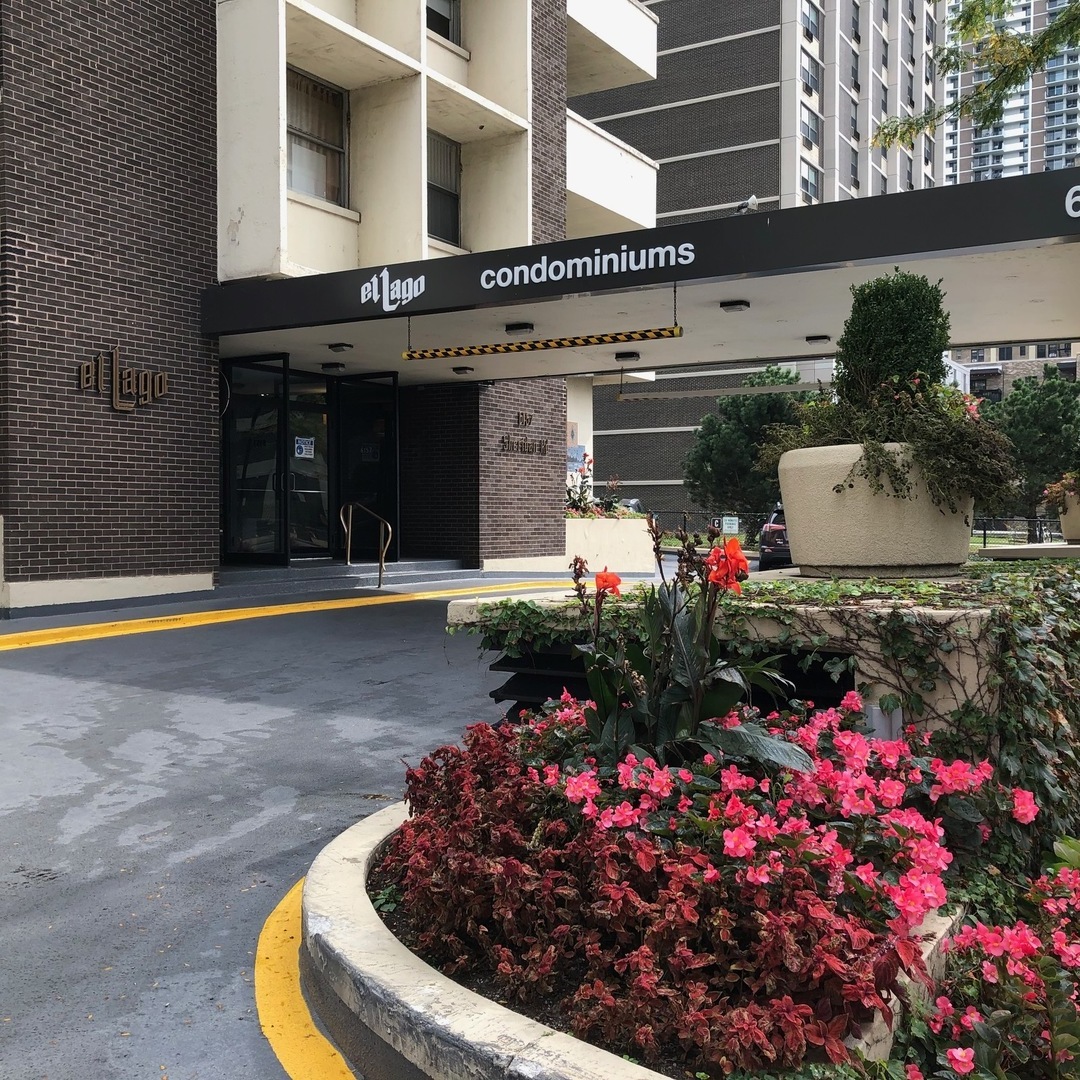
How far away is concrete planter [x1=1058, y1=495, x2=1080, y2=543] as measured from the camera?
14.1m

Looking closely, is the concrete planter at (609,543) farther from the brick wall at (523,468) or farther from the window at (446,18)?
the window at (446,18)

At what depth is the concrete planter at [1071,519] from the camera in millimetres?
14070

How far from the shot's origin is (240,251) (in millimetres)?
14500

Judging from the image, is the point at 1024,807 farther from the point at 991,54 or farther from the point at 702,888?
the point at 991,54

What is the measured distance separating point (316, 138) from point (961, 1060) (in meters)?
17.1

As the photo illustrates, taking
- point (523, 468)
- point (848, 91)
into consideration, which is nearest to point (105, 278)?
point (523, 468)

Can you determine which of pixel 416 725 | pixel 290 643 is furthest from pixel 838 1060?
pixel 290 643

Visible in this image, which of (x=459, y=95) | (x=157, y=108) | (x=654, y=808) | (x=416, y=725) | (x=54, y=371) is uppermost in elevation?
(x=459, y=95)

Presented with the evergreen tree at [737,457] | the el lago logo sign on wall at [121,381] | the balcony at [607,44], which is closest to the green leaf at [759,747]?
the el lago logo sign on wall at [121,381]

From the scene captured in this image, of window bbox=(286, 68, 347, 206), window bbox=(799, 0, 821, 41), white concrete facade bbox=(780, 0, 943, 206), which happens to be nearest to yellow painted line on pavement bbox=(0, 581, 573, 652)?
window bbox=(286, 68, 347, 206)

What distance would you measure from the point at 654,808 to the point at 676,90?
55.3m

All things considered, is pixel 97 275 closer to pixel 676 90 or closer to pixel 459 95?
pixel 459 95

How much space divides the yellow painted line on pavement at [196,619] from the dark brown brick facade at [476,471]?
339 cm

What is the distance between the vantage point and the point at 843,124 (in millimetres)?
57062
